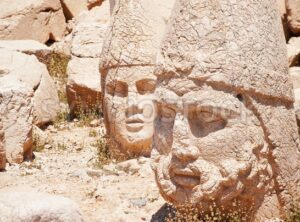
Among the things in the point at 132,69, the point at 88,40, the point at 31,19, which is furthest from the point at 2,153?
the point at 31,19

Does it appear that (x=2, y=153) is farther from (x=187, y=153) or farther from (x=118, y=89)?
(x=187, y=153)

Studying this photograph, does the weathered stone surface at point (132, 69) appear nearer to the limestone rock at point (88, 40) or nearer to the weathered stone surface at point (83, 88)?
the weathered stone surface at point (83, 88)

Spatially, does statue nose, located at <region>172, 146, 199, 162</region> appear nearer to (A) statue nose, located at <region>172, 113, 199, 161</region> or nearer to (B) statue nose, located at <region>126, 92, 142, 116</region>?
(A) statue nose, located at <region>172, 113, 199, 161</region>

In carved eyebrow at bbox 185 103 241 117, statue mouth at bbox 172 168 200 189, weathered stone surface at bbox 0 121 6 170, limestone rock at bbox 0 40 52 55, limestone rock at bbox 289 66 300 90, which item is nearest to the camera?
carved eyebrow at bbox 185 103 241 117

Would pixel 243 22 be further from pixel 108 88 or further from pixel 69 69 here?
pixel 69 69

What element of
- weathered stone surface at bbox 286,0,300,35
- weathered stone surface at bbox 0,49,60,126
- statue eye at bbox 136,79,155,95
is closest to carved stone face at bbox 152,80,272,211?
statue eye at bbox 136,79,155,95

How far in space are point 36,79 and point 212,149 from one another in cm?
582

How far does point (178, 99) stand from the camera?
215 inches

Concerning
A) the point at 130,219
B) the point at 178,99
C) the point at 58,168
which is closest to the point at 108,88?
the point at 58,168

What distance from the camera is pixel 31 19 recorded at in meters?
14.5

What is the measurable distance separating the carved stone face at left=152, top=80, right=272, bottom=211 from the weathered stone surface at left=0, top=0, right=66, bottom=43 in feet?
30.6

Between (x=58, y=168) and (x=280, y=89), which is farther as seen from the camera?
(x=58, y=168)

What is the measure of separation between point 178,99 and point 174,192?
718 mm

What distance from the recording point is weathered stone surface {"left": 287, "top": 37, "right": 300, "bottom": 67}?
37.6 ft
